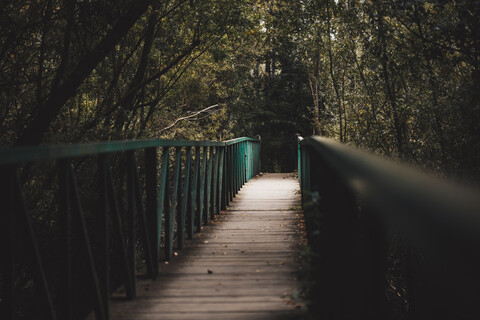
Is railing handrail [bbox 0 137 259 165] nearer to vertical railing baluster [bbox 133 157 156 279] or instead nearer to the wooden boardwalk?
vertical railing baluster [bbox 133 157 156 279]

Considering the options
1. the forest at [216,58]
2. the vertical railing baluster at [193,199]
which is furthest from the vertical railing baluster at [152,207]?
the vertical railing baluster at [193,199]

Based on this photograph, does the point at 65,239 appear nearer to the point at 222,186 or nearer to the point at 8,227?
the point at 8,227

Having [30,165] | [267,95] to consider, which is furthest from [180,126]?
[267,95]

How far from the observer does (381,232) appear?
5.77 ft

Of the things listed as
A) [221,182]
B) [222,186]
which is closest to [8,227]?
[221,182]

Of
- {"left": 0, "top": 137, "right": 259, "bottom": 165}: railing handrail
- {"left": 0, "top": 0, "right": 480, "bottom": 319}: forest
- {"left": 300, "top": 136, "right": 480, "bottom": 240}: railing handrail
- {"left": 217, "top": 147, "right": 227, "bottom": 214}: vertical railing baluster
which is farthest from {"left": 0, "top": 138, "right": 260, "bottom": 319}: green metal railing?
{"left": 217, "top": 147, "right": 227, "bottom": 214}: vertical railing baluster

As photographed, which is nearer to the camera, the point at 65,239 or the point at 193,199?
the point at 65,239

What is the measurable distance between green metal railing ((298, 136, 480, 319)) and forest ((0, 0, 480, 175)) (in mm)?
3183

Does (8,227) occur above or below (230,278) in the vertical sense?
above

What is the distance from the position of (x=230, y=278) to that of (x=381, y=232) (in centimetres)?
211

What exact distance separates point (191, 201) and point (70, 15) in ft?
11.7

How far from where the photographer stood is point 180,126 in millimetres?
14578

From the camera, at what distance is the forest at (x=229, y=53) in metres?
6.07

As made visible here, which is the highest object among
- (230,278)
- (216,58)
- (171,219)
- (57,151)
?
(216,58)
